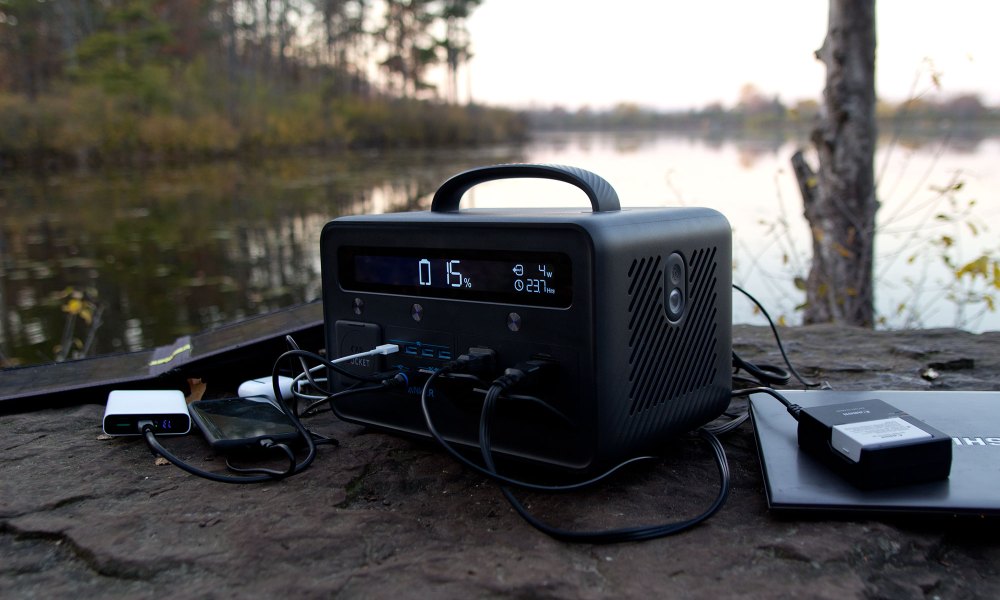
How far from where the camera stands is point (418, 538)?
2.82 ft

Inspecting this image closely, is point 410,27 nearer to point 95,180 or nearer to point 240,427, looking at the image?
point 95,180

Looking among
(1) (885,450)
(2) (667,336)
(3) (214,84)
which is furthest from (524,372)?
(3) (214,84)

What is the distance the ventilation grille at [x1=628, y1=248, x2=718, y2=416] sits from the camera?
0.92m

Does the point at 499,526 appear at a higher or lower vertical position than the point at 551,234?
lower

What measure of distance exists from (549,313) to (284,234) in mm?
9779

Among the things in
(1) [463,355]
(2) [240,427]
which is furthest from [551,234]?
(2) [240,427]

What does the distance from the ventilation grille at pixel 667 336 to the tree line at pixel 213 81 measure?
2323 cm

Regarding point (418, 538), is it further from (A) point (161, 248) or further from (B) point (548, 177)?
(A) point (161, 248)

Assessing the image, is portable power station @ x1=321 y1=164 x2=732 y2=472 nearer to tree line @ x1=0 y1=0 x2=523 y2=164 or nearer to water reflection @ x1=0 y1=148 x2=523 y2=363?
water reflection @ x1=0 y1=148 x2=523 y2=363

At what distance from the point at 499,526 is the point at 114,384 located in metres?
0.95

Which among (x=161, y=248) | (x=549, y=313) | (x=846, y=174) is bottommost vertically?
(x=161, y=248)

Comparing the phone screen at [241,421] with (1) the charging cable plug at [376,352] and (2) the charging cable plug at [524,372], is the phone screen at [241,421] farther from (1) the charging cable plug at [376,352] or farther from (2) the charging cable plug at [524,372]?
(2) the charging cable plug at [524,372]

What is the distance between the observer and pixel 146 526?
0.90m

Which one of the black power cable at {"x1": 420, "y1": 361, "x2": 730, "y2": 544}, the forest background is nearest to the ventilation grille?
the black power cable at {"x1": 420, "y1": 361, "x2": 730, "y2": 544}
